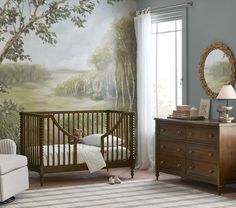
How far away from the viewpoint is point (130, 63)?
28.2 feet

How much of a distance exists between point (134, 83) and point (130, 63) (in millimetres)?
302

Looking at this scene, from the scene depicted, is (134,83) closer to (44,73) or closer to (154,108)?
(154,108)

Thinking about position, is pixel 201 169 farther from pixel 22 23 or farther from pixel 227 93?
pixel 22 23

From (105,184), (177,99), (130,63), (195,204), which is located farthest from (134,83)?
(195,204)

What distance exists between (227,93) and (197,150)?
74 centimetres

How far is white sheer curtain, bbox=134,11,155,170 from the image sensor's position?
821 cm

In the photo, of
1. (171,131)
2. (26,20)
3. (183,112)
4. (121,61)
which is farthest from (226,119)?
(26,20)

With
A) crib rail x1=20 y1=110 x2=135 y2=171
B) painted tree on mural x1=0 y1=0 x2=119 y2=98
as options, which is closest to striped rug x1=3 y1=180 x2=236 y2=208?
crib rail x1=20 y1=110 x2=135 y2=171

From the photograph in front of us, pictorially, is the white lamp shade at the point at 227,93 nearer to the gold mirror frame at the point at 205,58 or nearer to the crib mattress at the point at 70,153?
the gold mirror frame at the point at 205,58

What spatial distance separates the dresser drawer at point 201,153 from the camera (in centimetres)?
634

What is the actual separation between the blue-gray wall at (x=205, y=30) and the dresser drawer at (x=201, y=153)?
573mm

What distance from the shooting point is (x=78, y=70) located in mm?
8180

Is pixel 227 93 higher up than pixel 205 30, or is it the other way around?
pixel 205 30

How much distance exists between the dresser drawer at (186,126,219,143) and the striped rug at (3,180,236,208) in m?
0.59
